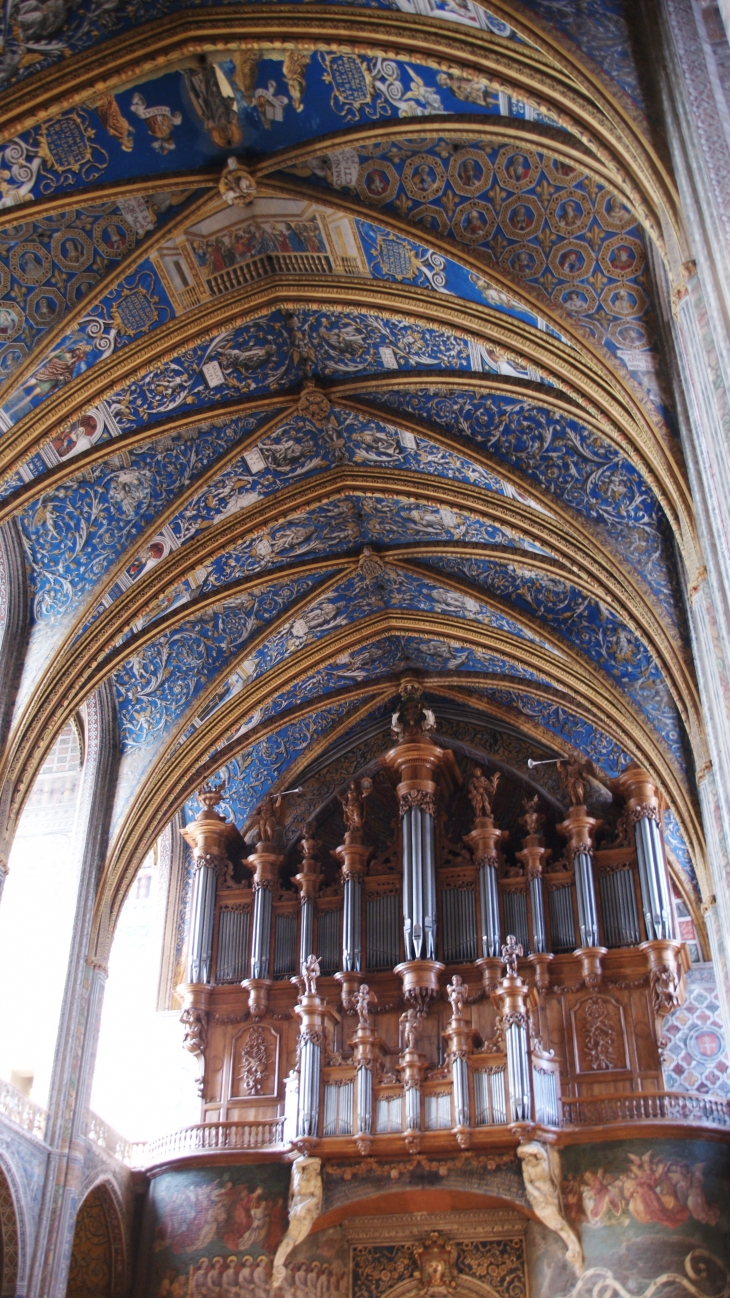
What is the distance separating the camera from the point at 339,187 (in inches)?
612

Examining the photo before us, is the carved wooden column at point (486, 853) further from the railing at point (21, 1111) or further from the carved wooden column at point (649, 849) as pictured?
the railing at point (21, 1111)

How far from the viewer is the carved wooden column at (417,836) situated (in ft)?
68.7

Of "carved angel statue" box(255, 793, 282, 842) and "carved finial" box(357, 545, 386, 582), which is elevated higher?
"carved finial" box(357, 545, 386, 582)

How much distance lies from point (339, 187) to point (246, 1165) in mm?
12859

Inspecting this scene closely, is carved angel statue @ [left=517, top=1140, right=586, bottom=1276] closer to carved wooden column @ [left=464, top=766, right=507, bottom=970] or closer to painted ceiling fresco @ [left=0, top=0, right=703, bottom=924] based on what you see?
carved wooden column @ [left=464, top=766, right=507, bottom=970]

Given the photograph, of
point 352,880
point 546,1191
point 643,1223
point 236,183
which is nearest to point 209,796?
point 352,880

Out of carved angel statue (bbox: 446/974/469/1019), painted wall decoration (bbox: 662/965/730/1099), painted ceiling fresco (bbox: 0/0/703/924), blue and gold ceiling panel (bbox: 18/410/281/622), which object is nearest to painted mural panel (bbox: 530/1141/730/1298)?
painted wall decoration (bbox: 662/965/730/1099)

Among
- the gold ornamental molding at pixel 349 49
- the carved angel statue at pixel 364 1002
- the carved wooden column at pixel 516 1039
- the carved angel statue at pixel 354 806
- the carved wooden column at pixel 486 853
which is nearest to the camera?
the gold ornamental molding at pixel 349 49

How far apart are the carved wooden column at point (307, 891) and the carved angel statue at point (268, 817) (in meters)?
0.54

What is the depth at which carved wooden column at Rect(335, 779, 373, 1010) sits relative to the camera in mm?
21562

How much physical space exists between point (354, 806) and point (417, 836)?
4.37 feet

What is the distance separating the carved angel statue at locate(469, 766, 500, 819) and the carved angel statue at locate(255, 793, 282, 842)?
3.27 m

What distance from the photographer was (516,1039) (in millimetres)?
19062

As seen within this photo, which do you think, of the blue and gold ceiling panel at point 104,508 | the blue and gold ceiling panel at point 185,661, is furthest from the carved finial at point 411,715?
the blue and gold ceiling panel at point 104,508
